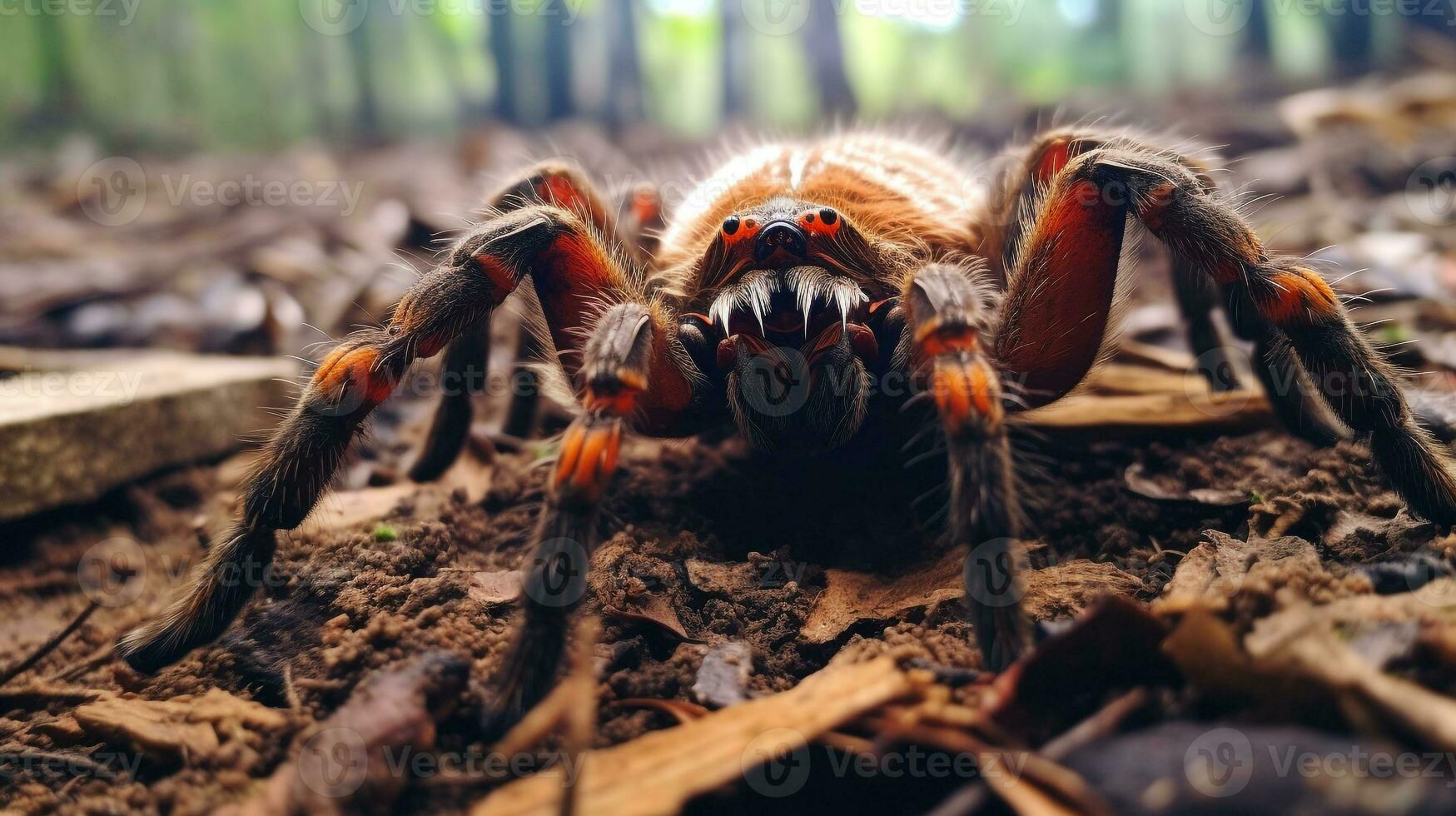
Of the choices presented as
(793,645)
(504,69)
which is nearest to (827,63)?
(504,69)

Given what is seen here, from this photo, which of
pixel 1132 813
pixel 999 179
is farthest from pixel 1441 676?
pixel 999 179

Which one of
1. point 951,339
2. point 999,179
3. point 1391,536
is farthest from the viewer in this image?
point 999,179

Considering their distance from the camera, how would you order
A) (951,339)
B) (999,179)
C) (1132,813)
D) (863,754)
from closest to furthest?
(1132,813), (863,754), (951,339), (999,179)

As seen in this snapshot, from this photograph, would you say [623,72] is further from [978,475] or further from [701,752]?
[701,752]

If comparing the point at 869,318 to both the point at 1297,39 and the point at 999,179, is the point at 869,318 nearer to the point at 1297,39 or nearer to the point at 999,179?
the point at 999,179

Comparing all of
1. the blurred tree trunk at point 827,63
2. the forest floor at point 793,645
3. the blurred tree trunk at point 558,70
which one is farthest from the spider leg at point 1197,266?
the blurred tree trunk at point 558,70
